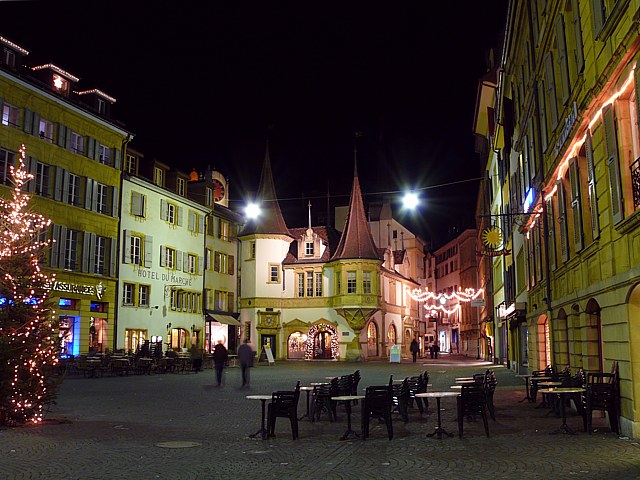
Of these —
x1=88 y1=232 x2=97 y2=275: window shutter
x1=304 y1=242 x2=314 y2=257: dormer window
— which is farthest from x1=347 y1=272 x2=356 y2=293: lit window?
x1=88 y1=232 x2=97 y2=275: window shutter

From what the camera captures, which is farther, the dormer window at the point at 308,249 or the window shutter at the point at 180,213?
the dormer window at the point at 308,249

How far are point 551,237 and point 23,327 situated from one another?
1406 cm

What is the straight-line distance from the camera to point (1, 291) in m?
14.6

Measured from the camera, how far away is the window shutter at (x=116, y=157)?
42.6m

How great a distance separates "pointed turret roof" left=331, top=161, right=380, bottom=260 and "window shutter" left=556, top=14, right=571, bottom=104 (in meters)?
39.2

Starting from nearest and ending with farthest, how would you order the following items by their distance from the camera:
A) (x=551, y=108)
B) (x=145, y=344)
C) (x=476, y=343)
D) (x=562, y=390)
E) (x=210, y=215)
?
(x=562, y=390), (x=551, y=108), (x=145, y=344), (x=210, y=215), (x=476, y=343)

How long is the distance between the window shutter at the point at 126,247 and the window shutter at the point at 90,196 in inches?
124

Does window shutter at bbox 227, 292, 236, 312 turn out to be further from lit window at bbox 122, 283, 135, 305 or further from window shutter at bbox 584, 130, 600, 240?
Answer: window shutter at bbox 584, 130, 600, 240

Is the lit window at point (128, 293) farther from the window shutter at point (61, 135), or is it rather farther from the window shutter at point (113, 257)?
the window shutter at point (61, 135)

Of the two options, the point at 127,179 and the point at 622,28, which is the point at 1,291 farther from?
the point at 127,179

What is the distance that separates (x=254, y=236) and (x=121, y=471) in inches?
1917

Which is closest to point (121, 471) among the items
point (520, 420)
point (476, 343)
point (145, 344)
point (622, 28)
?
point (520, 420)

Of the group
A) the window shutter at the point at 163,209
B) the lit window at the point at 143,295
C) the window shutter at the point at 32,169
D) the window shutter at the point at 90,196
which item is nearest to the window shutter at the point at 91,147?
the window shutter at the point at 90,196

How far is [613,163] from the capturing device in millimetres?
11789
